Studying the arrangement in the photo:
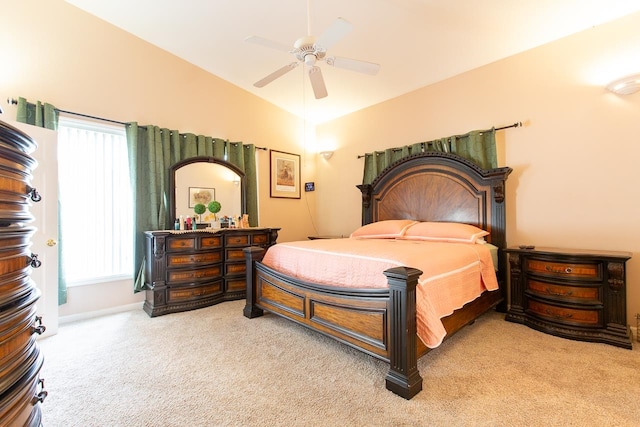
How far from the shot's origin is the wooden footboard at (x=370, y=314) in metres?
1.89

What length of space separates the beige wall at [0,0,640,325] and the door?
0.61 m

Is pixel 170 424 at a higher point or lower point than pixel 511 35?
lower

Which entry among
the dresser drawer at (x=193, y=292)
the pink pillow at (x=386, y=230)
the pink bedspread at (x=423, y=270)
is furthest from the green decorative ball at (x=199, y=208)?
the pink pillow at (x=386, y=230)

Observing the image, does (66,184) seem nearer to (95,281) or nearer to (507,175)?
(95,281)

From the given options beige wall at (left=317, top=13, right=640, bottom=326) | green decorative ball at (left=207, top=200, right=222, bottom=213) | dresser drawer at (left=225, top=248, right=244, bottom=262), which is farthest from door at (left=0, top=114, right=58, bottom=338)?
beige wall at (left=317, top=13, right=640, bottom=326)

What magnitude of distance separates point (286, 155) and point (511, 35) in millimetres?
3590

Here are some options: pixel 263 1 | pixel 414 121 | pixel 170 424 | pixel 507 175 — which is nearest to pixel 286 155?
pixel 414 121

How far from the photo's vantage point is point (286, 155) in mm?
5402

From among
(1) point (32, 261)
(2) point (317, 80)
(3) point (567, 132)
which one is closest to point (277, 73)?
(2) point (317, 80)

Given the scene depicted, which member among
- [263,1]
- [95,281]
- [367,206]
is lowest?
[95,281]

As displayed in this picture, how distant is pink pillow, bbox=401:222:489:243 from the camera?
327 cm

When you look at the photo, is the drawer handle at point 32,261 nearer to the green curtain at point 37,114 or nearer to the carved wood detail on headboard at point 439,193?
the green curtain at point 37,114

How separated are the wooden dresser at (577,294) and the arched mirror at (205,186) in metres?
3.80

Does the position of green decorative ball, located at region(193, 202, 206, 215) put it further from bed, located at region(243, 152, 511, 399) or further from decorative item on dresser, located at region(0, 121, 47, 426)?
decorative item on dresser, located at region(0, 121, 47, 426)
